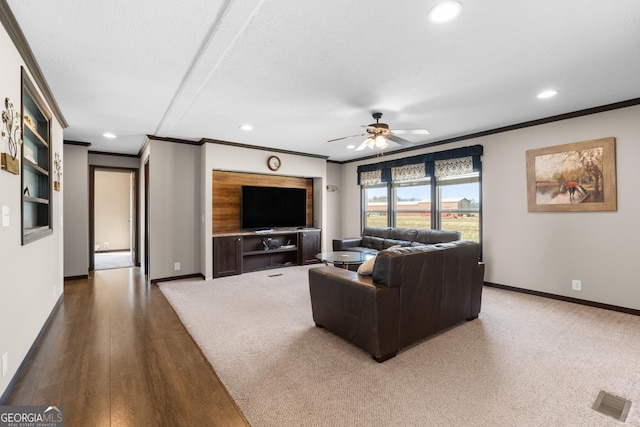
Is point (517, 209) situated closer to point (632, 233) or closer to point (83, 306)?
point (632, 233)

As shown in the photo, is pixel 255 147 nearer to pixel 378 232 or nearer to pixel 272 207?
pixel 272 207

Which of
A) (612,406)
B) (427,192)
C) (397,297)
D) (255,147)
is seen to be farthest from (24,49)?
(427,192)

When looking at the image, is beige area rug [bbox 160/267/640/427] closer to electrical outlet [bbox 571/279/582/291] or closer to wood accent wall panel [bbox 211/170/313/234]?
electrical outlet [bbox 571/279/582/291]

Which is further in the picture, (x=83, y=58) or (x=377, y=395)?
(x=83, y=58)

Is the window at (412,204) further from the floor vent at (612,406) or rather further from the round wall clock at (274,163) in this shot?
the floor vent at (612,406)

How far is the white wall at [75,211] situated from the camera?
531 cm

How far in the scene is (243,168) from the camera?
224 inches

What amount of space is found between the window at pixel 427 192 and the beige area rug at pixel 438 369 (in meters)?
2.01

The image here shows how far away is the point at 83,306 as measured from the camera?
383 cm

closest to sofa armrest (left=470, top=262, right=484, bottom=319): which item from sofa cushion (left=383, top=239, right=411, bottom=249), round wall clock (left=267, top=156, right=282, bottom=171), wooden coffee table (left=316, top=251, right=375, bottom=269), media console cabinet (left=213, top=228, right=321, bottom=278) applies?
wooden coffee table (left=316, top=251, right=375, bottom=269)

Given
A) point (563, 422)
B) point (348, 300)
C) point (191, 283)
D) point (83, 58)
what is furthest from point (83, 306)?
point (563, 422)

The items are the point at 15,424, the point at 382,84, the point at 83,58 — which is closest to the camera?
the point at 15,424

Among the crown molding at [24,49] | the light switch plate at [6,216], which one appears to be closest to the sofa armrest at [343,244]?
the crown molding at [24,49]

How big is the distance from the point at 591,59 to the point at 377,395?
10.5ft
